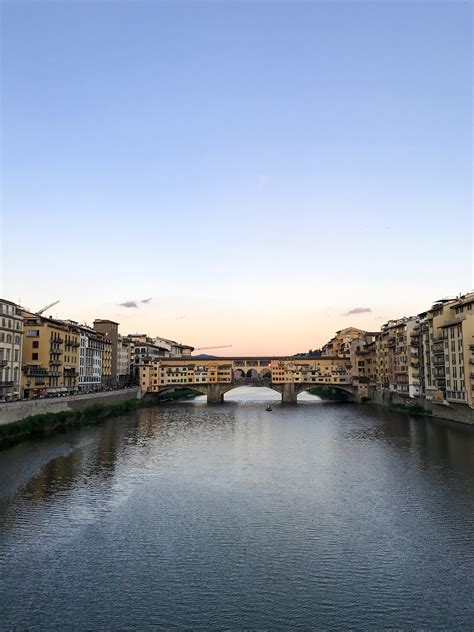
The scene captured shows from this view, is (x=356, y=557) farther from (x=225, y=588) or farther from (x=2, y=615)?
(x=2, y=615)

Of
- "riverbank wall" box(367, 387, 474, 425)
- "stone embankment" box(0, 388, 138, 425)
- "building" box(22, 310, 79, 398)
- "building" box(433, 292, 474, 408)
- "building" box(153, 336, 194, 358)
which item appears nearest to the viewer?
"stone embankment" box(0, 388, 138, 425)

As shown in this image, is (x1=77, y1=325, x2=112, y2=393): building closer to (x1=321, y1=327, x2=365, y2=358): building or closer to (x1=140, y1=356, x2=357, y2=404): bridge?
(x1=140, y1=356, x2=357, y2=404): bridge

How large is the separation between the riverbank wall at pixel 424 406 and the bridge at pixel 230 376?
37.3 ft

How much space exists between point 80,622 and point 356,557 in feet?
32.7

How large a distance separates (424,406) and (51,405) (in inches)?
1796

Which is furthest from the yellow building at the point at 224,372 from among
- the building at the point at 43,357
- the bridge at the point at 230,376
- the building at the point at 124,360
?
the building at the point at 43,357

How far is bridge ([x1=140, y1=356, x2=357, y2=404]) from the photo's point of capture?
98438 mm

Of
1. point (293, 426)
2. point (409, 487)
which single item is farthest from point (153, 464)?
point (293, 426)

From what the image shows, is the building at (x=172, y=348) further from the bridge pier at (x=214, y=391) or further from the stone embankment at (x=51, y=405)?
the stone embankment at (x=51, y=405)

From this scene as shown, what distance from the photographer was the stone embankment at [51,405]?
44.7 m

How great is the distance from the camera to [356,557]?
1909 centimetres

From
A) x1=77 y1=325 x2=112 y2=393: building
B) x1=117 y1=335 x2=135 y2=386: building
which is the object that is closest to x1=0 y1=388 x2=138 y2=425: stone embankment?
x1=77 y1=325 x2=112 y2=393: building

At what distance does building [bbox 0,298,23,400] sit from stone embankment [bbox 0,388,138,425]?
9.59 ft

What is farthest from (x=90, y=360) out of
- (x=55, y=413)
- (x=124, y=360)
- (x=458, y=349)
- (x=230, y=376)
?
(x=458, y=349)
